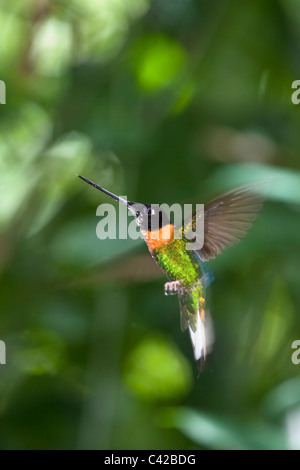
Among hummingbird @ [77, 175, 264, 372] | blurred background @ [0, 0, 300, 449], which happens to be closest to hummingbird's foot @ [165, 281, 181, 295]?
hummingbird @ [77, 175, 264, 372]

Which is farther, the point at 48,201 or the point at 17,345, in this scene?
the point at 17,345

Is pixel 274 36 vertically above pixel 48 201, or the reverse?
pixel 274 36

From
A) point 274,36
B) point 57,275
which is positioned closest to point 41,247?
point 57,275

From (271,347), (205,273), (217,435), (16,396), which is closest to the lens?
(205,273)

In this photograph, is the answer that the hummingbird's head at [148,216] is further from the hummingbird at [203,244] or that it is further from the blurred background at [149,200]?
the blurred background at [149,200]

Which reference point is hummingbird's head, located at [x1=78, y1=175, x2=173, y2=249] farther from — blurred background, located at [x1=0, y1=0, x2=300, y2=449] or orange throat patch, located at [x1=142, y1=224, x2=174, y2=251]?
blurred background, located at [x1=0, y1=0, x2=300, y2=449]

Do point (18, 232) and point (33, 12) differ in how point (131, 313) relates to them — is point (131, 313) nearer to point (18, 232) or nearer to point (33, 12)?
point (18, 232)

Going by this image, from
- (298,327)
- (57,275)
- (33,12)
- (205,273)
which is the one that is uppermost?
(33,12)

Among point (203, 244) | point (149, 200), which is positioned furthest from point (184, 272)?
point (149, 200)
